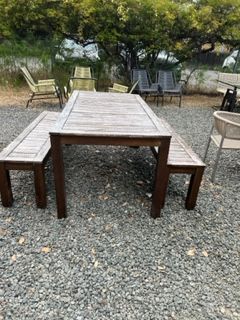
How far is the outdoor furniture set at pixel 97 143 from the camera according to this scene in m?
1.92

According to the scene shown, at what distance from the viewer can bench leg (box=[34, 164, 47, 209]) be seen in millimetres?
2080

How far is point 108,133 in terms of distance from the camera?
6.31 feet

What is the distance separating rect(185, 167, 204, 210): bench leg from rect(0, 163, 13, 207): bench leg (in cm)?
152

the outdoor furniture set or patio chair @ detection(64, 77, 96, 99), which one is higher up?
the outdoor furniture set

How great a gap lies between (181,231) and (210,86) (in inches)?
262

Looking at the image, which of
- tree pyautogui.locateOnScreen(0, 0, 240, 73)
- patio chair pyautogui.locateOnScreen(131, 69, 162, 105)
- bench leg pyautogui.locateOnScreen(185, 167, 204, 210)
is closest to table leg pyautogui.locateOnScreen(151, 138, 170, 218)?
bench leg pyautogui.locateOnScreen(185, 167, 204, 210)

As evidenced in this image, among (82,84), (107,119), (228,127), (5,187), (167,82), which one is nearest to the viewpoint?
(5,187)

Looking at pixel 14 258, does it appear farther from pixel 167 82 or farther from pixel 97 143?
pixel 167 82

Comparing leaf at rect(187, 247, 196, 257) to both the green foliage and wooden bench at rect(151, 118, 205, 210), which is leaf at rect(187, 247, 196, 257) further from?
the green foliage

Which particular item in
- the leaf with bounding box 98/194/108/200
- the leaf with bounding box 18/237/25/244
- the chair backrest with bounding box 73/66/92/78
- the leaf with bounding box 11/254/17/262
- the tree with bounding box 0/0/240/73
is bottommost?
the leaf with bounding box 18/237/25/244

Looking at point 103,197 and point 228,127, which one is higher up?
point 228,127

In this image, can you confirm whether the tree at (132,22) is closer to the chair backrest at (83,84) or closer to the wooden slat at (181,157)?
the chair backrest at (83,84)

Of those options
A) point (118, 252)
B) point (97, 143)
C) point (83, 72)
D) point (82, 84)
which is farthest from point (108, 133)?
point (83, 72)

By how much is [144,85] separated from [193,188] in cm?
462
